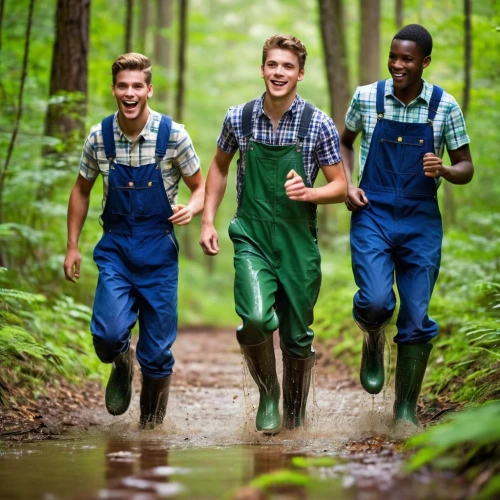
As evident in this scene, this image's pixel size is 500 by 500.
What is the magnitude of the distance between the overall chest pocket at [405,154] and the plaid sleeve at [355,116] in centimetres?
31

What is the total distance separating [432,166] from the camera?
5254 mm

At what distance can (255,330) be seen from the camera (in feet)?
17.1

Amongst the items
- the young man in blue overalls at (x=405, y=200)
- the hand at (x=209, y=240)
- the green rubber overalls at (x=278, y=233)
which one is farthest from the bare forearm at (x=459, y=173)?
the hand at (x=209, y=240)

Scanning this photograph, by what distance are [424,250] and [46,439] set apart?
2883 mm

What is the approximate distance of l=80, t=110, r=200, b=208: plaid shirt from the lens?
18.6ft

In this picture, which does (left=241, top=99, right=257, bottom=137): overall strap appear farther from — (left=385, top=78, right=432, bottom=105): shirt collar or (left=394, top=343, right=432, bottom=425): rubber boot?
(left=394, top=343, right=432, bottom=425): rubber boot

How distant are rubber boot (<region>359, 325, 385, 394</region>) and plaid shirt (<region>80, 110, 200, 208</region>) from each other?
181 cm

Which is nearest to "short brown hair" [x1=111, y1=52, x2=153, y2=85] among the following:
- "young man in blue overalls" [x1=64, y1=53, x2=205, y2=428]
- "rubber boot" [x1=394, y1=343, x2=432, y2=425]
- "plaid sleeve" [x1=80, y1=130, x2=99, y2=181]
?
"young man in blue overalls" [x1=64, y1=53, x2=205, y2=428]

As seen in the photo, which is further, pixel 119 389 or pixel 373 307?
pixel 119 389

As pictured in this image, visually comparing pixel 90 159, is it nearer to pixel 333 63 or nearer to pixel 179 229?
pixel 333 63

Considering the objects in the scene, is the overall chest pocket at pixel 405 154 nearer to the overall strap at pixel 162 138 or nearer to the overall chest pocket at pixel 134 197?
the overall strap at pixel 162 138

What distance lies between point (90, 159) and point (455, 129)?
8.79 feet

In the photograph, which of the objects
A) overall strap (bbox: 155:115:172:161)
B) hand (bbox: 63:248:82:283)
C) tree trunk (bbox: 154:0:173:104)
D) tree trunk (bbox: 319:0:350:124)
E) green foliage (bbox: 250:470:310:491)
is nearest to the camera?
green foliage (bbox: 250:470:310:491)

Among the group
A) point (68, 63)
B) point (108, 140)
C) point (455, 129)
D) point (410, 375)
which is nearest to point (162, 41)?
point (68, 63)
